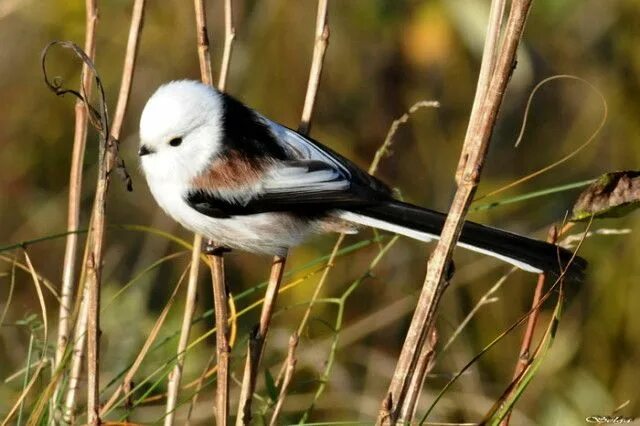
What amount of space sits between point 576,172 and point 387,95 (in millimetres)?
678

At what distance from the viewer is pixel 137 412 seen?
260cm

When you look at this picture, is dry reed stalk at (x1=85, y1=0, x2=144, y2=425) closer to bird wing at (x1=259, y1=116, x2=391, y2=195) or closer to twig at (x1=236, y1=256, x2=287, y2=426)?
twig at (x1=236, y1=256, x2=287, y2=426)

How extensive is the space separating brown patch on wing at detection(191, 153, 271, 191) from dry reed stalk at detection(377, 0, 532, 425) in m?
0.78

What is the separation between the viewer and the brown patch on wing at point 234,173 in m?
2.10

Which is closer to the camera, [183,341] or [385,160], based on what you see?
[183,341]

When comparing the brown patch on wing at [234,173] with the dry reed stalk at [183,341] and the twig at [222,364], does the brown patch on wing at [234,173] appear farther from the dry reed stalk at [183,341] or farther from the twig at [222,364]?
the twig at [222,364]

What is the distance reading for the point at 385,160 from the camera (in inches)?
134

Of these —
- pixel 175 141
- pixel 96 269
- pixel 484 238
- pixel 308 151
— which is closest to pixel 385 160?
pixel 308 151

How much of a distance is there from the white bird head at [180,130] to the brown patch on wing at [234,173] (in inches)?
0.7

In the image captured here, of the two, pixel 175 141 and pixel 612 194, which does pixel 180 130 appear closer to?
pixel 175 141

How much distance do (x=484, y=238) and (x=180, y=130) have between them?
678mm

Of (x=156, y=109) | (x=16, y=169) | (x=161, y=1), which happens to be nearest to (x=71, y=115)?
(x=16, y=169)

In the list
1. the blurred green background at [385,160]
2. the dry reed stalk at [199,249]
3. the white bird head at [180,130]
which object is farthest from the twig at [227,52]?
the blurred green background at [385,160]

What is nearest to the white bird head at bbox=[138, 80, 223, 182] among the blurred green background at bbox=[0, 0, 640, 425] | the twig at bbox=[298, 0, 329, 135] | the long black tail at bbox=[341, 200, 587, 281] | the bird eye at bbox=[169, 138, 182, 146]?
the bird eye at bbox=[169, 138, 182, 146]
